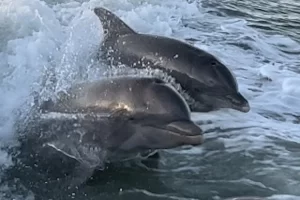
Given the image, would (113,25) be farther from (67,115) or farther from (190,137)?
(190,137)

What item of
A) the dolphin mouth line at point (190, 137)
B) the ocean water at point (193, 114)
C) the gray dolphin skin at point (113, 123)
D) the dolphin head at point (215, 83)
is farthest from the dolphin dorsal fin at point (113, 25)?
the dolphin mouth line at point (190, 137)

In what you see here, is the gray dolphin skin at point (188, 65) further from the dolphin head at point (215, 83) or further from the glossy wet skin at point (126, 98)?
the glossy wet skin at point (126, 98)

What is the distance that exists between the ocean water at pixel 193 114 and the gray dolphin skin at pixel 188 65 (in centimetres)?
50

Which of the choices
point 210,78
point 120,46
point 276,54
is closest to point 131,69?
point 120,46

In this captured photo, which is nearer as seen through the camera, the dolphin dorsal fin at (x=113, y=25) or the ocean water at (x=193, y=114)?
the ocean water at (x=193, y=114)

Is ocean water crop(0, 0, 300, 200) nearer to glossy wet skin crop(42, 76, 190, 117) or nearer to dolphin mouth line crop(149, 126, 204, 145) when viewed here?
glossy wet skin crop(42, 76, 190, 117)

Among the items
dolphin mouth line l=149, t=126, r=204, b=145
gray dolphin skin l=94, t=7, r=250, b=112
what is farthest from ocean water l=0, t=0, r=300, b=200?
dolphin mouth line l=149, t=126, r=204, b=145

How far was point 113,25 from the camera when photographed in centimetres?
896

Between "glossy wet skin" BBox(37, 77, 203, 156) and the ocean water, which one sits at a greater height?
"glossy wet skin" BBox(37, 77, 203, 156)

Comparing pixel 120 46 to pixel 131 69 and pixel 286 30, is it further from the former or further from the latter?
pixel 286 30

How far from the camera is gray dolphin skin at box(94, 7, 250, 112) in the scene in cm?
844

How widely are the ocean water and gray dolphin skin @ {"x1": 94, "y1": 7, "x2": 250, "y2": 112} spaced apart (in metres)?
0.50

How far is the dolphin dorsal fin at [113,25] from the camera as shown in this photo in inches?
352

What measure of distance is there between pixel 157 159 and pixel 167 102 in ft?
4.32
